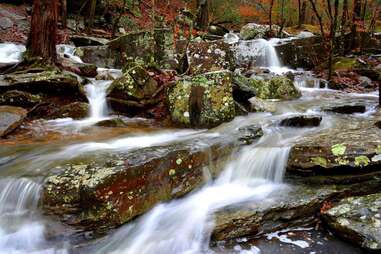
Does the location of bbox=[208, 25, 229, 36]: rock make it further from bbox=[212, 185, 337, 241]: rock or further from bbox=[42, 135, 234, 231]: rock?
bbox=[212, 185, 337, 241]: rock

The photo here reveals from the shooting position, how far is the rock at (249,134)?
17.6 feet

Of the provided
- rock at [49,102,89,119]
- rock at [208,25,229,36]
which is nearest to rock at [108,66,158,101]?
rock at [49,102,89,119]

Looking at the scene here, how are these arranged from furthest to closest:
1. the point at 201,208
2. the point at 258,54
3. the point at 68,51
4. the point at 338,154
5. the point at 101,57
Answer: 1. the point at 258,54
2. the point at 68,51
3. the point at 101,57
4. the point at 338,154
5. the point at 201,208

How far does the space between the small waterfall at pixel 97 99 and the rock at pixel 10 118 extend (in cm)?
130

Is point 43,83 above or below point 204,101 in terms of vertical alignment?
above

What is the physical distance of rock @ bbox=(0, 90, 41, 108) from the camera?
678 centimetres

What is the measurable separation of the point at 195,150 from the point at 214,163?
0.33m

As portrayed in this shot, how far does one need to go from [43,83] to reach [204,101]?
305cm

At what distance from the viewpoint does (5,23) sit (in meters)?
13.9

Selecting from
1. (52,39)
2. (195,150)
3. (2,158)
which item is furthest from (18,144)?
(52,39)

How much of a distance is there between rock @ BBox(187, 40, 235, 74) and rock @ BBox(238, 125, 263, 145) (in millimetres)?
4139

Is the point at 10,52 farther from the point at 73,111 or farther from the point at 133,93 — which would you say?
the point at 133,93

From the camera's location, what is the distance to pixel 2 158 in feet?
15.6

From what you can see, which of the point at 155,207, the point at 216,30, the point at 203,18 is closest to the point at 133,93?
the point at 155,207
